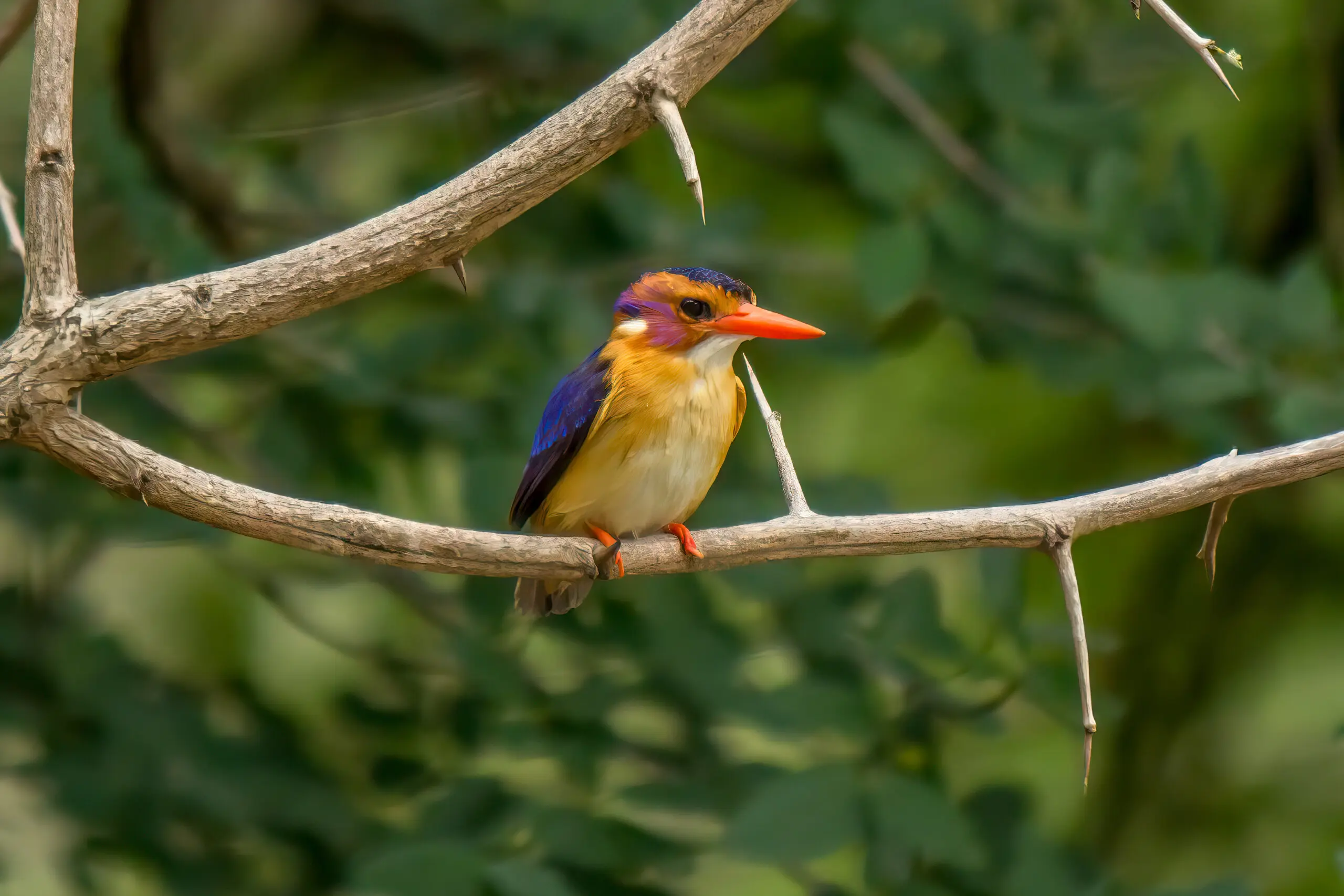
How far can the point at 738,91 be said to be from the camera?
151 inches

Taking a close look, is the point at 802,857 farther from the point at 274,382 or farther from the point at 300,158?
the point at 300,158

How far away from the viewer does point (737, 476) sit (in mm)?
3453

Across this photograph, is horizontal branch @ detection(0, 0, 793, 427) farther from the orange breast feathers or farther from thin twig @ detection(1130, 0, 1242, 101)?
the orange breast feathers

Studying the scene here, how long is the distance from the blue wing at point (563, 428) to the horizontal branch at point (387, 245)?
3.46 ft

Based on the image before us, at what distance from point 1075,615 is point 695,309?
1158mm

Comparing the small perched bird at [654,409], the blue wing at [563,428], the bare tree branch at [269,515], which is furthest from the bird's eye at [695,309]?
the bare tree branch at [269,515]

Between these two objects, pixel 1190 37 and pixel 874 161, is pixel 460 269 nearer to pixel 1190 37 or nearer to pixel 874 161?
pixel 1190 37

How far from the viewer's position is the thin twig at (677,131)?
1.47 meters

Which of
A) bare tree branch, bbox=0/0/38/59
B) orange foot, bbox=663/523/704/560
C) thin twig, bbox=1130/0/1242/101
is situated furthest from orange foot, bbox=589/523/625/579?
bare tree branch, bbox=0/0/38/59

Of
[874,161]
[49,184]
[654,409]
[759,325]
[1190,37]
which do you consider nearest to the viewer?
[1190,37]

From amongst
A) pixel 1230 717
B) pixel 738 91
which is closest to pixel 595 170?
pixel 738 91

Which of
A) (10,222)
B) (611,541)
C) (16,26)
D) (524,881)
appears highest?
(16,26)

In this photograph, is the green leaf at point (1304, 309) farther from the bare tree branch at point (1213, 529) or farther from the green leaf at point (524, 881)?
the green leaf at point (524, 881)

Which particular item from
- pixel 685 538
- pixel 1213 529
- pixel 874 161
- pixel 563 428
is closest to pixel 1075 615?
pixel 1213 529
